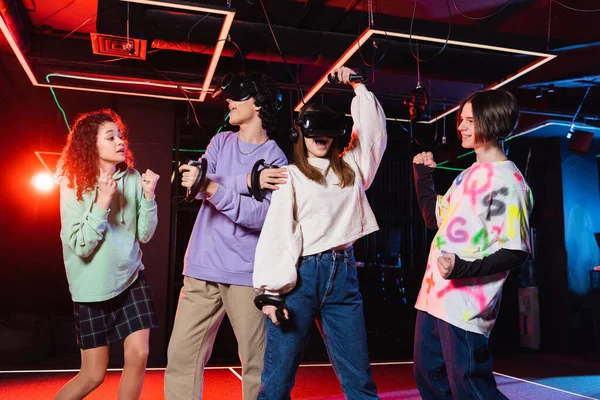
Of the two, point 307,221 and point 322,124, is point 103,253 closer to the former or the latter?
point 307,221

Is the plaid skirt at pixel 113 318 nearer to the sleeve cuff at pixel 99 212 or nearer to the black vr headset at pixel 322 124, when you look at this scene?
the sleeve cuff at pixel 99 212

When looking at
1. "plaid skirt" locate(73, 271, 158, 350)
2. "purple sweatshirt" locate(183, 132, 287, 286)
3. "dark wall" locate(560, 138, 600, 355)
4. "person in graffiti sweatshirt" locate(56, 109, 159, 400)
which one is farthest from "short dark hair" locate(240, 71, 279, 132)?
"dark wall" locate(560, 138, 600, 355)

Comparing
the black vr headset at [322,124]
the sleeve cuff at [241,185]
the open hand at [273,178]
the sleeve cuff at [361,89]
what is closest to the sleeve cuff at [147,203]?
the sleeve cuff at [241,185]

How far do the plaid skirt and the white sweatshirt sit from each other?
0.72 m

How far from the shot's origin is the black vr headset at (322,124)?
1.82 metres

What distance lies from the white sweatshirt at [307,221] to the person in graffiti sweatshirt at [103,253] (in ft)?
2.15

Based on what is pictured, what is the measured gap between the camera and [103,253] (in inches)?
84.0

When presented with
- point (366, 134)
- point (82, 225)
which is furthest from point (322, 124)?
point (82, 225)

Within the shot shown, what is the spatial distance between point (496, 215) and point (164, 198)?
4.64 metres

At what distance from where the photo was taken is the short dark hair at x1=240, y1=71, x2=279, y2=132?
2227 millimetres

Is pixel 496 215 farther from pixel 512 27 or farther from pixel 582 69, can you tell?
pixel 582 69

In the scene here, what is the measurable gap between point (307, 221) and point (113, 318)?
0.99 meters

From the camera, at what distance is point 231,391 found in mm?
3768

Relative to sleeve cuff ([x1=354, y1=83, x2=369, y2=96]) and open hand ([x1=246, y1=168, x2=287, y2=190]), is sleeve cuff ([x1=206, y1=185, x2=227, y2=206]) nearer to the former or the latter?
open hand ([x1=246, y1=168, x2=287, y2=190])
